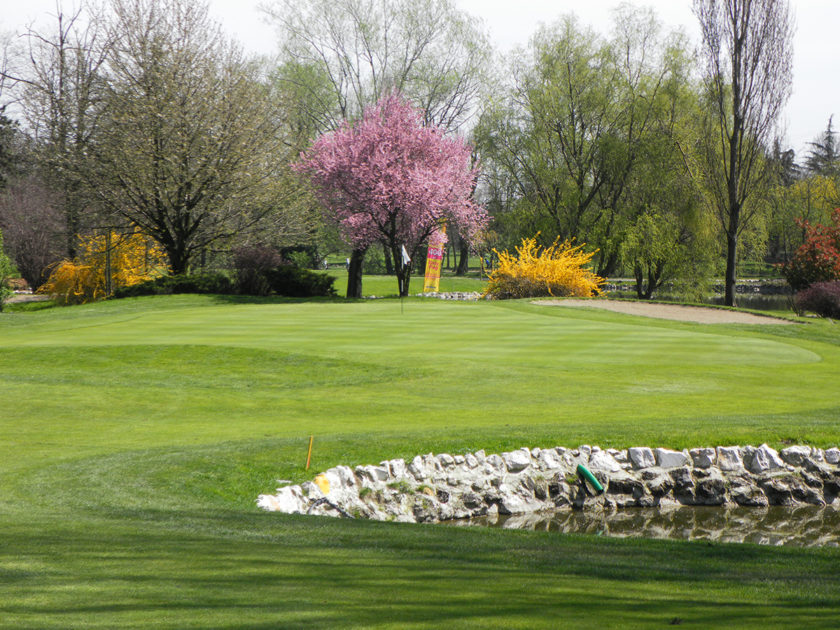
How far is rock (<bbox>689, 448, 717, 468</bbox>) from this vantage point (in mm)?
10328

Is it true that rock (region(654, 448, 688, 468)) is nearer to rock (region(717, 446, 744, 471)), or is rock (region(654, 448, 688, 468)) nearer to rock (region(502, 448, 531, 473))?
rock (region(717, 446, 744, 471))

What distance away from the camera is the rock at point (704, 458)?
1033 cm

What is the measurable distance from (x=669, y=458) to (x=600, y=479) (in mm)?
914

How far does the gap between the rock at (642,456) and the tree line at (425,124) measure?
2215cm

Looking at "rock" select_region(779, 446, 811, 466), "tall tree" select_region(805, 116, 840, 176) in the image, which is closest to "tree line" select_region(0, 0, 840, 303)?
"rock" select_region(779, 446, 811, 466)

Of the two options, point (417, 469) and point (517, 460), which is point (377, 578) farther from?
point (517, 460)

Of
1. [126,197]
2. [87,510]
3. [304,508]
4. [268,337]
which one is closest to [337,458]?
[304,508]

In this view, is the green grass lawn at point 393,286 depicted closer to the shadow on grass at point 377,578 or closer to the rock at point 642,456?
the rock at point 642,456

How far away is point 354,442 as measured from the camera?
993 centimetres

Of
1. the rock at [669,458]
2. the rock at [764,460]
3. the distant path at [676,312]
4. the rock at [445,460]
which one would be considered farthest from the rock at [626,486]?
the distant path at [676,312]

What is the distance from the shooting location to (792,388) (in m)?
14.3

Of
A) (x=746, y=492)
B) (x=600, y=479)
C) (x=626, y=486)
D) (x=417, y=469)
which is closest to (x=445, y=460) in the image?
(x=417, y=469)

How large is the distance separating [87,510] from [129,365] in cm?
986

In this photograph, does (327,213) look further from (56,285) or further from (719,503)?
(719,503)
